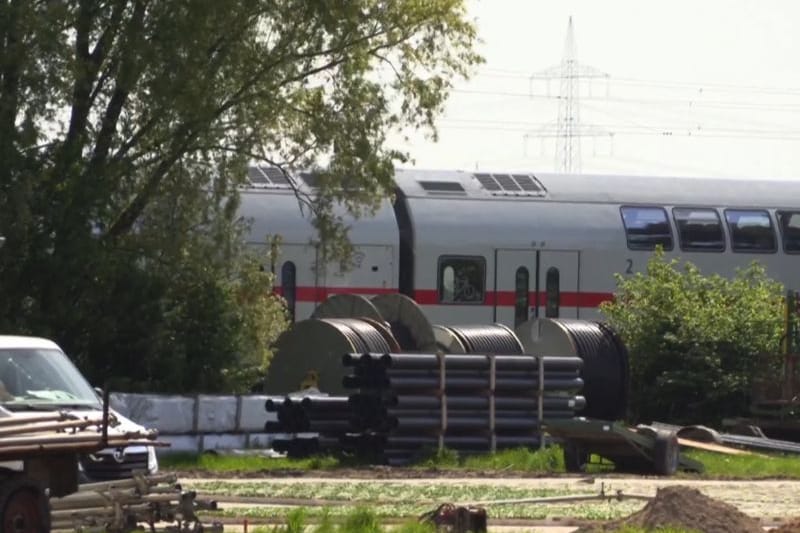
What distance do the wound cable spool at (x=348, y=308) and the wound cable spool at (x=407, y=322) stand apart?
26cm

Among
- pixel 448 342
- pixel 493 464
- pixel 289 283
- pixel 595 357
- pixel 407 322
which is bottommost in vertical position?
pixel 493 464

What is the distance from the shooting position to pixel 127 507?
16156 mm

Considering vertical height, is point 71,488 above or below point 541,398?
below

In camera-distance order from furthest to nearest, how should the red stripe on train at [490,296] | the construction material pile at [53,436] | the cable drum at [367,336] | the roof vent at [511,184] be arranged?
the roof vent at [511,184] < the red stripe on train at [490,296] < the cable drum at [367,336] < the construction material pile at [53,436]

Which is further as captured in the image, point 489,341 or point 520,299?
point 520,299

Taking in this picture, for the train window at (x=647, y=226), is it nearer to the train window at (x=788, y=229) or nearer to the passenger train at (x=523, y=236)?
the passenger train at (x=523, y=236)

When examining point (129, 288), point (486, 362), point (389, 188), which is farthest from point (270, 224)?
point (486, 362)

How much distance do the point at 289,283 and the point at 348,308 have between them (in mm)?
5593

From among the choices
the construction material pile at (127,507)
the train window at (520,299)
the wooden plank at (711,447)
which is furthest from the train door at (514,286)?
the construction material pile at (127,507)

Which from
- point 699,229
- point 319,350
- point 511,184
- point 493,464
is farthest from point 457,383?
point 699,229

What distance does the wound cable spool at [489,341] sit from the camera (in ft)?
112

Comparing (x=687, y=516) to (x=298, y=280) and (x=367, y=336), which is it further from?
(x=298, y=280)

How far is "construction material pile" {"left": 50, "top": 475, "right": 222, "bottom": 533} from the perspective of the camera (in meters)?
15.9

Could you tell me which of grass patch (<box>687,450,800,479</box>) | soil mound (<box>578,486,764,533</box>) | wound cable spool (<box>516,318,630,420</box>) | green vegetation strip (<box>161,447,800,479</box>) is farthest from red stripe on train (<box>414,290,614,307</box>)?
soil mound (<box>578,486,764,533</box>)
